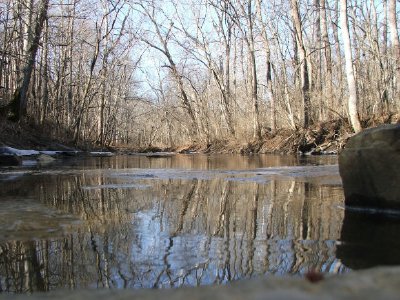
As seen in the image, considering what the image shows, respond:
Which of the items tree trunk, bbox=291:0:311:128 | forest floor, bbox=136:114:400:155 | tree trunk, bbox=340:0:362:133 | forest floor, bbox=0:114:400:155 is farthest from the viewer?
tree trunk, bbox=291:0:311:128

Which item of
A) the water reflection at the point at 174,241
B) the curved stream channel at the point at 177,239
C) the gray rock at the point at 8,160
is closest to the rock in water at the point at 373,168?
the curved stream channel at the point at 177,239

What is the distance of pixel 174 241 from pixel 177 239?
55 mm

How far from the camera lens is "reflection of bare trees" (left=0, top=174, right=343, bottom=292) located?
79.2 inches

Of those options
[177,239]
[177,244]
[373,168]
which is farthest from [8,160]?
[373,168]

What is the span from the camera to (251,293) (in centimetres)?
119

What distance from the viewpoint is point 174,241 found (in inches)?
105

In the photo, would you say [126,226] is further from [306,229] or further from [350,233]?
[350,233]

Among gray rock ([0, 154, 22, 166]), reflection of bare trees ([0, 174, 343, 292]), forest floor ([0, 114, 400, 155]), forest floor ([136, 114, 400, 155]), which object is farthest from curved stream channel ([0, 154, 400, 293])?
forest floor ([0, 114, 400, 155])

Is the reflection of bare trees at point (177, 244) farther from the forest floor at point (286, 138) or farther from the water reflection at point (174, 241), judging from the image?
the forest floor at point (286, 138)

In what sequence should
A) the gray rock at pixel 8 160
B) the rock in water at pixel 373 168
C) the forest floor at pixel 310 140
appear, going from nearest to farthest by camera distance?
the rock in water at pixel 373 168
the gray rock at pixel 8 160
the forest floor at pixel 310 140

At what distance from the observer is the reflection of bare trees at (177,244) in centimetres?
201

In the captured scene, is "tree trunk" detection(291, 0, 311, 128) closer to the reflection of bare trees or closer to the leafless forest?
the leafless forest

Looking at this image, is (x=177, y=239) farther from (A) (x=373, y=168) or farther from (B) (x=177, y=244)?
(A) (x=373, y=168)

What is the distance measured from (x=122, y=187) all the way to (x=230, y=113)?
18.9 meters
